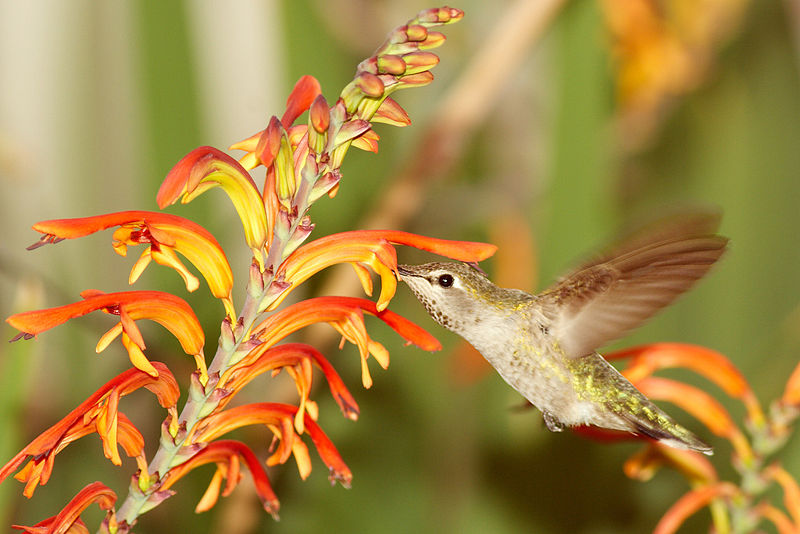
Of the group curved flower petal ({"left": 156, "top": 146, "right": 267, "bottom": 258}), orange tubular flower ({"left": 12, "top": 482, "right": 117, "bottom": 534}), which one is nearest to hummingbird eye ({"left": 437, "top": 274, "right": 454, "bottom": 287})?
curved flower petal ({"left": 156, "top": 146, "right": 267, "bottom": 258})

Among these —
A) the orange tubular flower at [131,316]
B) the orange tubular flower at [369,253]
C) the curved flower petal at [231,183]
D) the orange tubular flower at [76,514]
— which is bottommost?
the orange tubular flower at [76,514]

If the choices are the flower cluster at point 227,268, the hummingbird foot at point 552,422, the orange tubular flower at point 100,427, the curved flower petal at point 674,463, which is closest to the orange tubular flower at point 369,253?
the flower cluster at point 227,268

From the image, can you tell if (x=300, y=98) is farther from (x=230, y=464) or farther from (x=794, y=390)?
Result: (x=794, y=390)

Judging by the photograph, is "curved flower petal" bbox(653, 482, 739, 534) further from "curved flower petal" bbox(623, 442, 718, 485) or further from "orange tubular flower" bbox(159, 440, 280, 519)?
"orange tubular flower" bbox(159, 440, 280, 519)

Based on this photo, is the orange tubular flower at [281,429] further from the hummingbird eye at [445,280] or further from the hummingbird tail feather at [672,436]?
the hummingbird tail feather at [672,436]

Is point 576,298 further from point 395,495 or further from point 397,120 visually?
point 395,495

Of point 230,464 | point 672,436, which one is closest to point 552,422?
point 672,436
